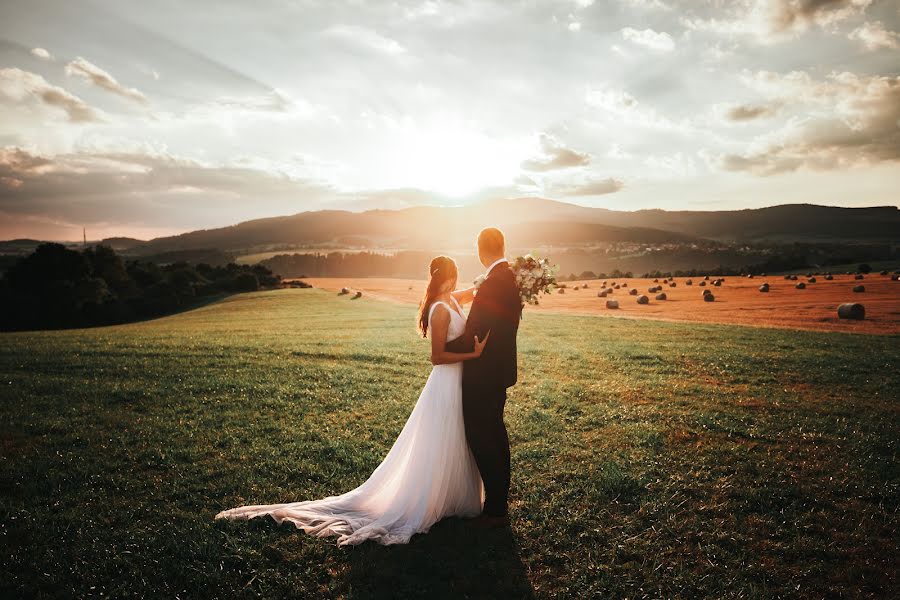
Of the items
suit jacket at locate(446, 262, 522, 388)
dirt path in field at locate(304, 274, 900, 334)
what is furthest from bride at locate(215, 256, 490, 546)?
dirt path in field at locate(304, 274, 900, 334)

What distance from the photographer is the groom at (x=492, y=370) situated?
5.89 m

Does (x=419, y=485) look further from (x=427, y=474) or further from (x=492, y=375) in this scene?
(x=492, y=375)

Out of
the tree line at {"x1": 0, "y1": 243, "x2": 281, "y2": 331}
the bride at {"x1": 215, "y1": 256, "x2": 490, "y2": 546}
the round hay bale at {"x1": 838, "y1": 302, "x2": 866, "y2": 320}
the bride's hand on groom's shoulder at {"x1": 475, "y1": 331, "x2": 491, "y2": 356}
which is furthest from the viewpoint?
the tree line at {"x1": 0, "y1": 243, "x2": 281, "y2": 331}

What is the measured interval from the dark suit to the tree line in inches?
2731

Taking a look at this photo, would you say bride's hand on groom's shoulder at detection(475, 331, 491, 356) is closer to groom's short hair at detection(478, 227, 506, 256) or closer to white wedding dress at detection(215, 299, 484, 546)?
white wedding dress at detection(215, 299, 484, 546)

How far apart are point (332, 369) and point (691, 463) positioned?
11207mm

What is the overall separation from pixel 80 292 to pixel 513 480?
74.7 metres

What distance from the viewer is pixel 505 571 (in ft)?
17.4

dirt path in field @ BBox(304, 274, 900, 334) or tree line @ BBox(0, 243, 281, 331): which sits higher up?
tree line @ BBox(0, 243, 281, 331)

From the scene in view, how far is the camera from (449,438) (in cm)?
621

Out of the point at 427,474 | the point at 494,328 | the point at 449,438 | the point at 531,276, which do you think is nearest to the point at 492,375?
the point at 494,328

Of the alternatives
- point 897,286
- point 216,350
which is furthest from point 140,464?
point 897,286

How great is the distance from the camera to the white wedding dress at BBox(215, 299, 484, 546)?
605cm

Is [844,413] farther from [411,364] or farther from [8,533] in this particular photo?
[8,533]
